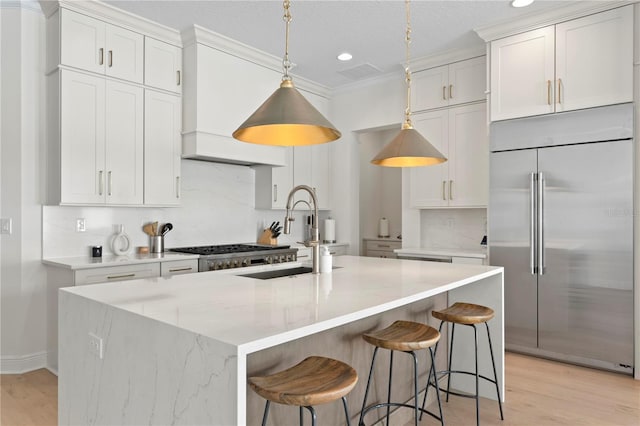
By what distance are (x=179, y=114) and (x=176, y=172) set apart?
534 millimetres

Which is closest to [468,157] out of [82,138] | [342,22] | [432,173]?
[432,173]

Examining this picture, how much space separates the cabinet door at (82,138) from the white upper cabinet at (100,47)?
0.37 feet

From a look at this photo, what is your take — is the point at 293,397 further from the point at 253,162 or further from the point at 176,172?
the point at 253,162

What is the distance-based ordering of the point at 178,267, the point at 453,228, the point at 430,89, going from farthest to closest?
the point at 453,228, the point at 430,89, the point at 178,267

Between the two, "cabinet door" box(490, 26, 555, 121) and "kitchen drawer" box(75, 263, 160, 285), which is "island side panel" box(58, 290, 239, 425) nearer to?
"kitchen drawer" box(75, 263, 160, 285)

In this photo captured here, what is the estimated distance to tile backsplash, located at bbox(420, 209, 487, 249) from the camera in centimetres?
458

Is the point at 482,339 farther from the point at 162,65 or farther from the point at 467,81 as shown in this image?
the point at 162,65

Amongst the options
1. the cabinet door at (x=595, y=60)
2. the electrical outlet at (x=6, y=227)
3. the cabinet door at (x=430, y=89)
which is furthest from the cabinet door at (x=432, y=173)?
the electrical outlet at (x=6, y=227)

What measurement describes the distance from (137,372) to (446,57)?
13.5ft

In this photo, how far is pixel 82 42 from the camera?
11.0 ft

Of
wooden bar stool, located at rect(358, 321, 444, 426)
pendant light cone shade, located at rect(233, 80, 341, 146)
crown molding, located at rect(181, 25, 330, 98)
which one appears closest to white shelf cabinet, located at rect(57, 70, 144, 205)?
crown molding, located at rect(181, 25, 330, 98)

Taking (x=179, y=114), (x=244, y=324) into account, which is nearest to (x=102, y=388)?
(x=244, y=324)

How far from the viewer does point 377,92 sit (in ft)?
17.0

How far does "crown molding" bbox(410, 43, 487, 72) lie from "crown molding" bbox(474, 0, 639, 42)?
0.35m
